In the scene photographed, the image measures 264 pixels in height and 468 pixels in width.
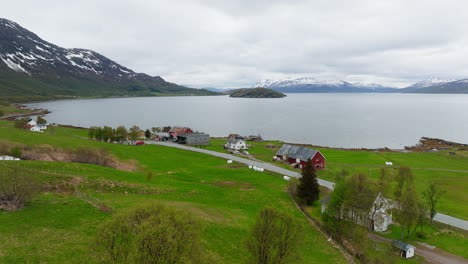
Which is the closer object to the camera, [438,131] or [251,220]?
[251,220]

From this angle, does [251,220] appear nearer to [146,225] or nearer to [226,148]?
[146,225]

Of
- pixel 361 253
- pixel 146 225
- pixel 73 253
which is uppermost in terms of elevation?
pixel 146 225

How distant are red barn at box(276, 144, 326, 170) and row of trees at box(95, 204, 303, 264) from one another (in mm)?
49086

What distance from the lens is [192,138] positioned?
337ft

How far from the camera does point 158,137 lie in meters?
114

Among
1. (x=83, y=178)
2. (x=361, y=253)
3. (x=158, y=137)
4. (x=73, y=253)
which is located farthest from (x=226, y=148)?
(x=73, y=253)

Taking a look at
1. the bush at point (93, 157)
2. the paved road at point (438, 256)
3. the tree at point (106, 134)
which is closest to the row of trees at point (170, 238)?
the paved road at point (438, 256)

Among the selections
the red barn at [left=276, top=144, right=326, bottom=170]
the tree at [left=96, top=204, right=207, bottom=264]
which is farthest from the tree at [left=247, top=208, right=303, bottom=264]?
the red barn at [left=276, top=144, right=326, bottom=170]

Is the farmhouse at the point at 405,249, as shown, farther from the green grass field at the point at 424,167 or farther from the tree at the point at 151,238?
the tree at the point at 151,238

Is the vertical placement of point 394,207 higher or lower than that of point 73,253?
lower

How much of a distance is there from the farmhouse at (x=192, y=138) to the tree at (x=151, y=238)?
82130mm

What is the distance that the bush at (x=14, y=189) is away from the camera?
2842 cm

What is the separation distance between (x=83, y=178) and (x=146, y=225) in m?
30.9

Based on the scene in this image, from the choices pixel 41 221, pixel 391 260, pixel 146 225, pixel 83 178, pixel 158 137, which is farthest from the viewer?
pixel 158 137
